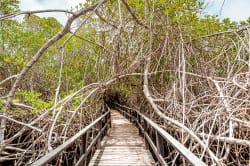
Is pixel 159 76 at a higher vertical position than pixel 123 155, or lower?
higher

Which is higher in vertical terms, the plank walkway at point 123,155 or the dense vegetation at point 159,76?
the dense vegetation at point 159,76

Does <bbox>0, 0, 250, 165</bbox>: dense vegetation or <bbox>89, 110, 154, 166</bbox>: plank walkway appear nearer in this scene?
<bbox>0, 0, 250, 165</bbox>: dense vegetation

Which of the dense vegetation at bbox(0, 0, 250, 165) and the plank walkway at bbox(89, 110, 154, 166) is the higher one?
the dense vegetation at bbox(0, 0, 250, 165)

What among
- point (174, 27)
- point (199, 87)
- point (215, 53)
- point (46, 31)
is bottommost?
point (199, 87)

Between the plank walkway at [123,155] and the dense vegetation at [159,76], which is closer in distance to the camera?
the dense vegetation at [159,76]

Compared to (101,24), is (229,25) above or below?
below

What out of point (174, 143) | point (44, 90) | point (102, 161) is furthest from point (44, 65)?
point (174, 143)

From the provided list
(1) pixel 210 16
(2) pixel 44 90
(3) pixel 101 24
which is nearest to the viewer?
(1) pixel 210 16

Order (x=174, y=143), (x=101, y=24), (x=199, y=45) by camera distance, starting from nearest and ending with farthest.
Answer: (x=174, y=143), (x=199, y=45), (x=101, y=24)

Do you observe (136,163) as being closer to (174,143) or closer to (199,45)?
(174,143)

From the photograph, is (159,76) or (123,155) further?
(159,76)

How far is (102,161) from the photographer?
3723 mm

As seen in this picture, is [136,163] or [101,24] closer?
[136,163]

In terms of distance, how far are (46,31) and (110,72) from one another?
6905 millimetres
